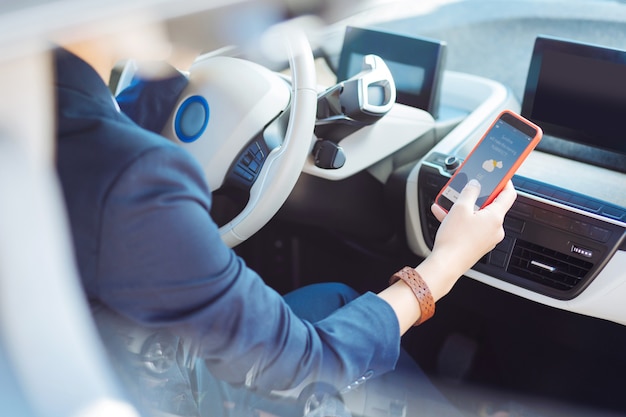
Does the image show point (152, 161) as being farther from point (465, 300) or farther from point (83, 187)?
point (465, 300)

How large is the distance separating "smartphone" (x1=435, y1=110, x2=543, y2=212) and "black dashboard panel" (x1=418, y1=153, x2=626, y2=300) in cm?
11

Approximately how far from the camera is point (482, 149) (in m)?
1.10

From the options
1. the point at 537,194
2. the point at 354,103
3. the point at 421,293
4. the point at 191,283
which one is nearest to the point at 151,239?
the point at 191,283

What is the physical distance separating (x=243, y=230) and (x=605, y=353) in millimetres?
753

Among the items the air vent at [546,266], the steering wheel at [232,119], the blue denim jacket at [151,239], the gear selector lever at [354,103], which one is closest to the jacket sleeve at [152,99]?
the steering wheel at [232,119]

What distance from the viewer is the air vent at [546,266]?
3.81ft

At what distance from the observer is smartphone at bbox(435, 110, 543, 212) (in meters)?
1.03

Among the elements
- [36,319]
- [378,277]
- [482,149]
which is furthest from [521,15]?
[36,319]

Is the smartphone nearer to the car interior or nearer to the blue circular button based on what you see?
the car interior

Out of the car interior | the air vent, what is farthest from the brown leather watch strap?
the air vent

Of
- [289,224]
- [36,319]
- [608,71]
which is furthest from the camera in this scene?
Result: [289,224]

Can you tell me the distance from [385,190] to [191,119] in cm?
39

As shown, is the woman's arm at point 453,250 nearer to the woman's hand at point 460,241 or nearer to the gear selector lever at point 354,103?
the woman's hand at point 460,241

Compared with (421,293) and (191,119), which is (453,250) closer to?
(421,293)
